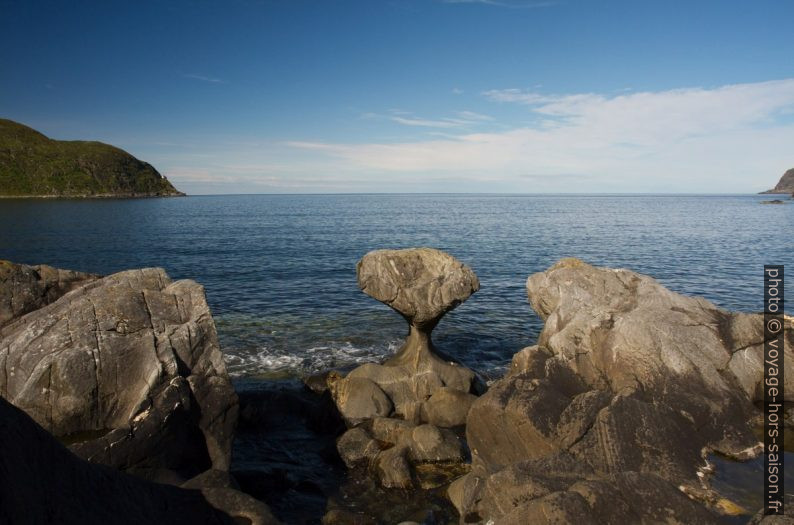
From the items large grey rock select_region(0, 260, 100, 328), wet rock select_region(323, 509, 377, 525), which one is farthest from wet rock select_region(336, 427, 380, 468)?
large grey rock select_region(0, 260, 100, 328)

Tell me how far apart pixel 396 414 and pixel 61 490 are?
1518 centimetres

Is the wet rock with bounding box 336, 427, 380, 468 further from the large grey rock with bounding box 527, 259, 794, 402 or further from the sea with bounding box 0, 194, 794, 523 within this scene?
the large grey rock with bounding box 527, 259, 794, 402

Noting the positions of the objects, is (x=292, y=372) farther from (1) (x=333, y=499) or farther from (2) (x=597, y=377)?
(2) (x=597, y=377)

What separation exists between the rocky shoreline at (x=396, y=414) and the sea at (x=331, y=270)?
1661mm

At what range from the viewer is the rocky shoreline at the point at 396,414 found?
9930mm

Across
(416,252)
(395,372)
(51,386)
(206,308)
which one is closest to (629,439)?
(395,372)

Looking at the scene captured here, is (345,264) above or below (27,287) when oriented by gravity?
below

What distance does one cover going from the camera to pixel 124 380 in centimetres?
1480

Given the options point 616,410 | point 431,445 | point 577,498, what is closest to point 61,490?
point 577,498

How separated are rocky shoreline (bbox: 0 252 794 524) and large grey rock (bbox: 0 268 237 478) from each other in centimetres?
5

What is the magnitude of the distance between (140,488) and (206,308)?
8.85 m

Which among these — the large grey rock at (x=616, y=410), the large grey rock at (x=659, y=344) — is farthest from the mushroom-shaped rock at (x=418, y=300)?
the large grey rock at (x=659, y=344)

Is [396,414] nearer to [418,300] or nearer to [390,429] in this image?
[390,429]

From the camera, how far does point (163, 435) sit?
1390cm
